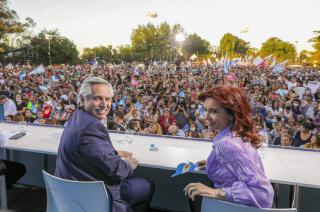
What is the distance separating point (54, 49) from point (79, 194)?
4588 cm

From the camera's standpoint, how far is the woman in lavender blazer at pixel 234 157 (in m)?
1.41

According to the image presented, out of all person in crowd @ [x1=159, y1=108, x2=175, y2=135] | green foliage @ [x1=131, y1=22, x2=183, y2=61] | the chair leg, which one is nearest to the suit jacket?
the chair leg

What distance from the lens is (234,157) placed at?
1.42m

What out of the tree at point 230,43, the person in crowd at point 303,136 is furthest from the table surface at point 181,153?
the tree at point 230,43

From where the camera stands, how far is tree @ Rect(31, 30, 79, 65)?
41291 mm

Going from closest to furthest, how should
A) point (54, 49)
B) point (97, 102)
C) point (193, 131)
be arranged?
point (97, 102)
point (193, 131)
point (54, 49)

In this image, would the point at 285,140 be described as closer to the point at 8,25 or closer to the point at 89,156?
the point at 89,156

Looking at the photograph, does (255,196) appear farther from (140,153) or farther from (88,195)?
(140,153)

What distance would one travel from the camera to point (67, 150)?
5.65 ft

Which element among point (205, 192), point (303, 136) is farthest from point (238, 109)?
point (303, 136)

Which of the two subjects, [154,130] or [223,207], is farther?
[154,130]

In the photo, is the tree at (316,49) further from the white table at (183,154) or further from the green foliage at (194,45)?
the white table at (183,154)

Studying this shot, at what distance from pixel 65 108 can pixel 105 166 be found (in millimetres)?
6172

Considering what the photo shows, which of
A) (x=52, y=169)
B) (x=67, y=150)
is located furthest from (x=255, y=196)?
(x=52, y=169)
